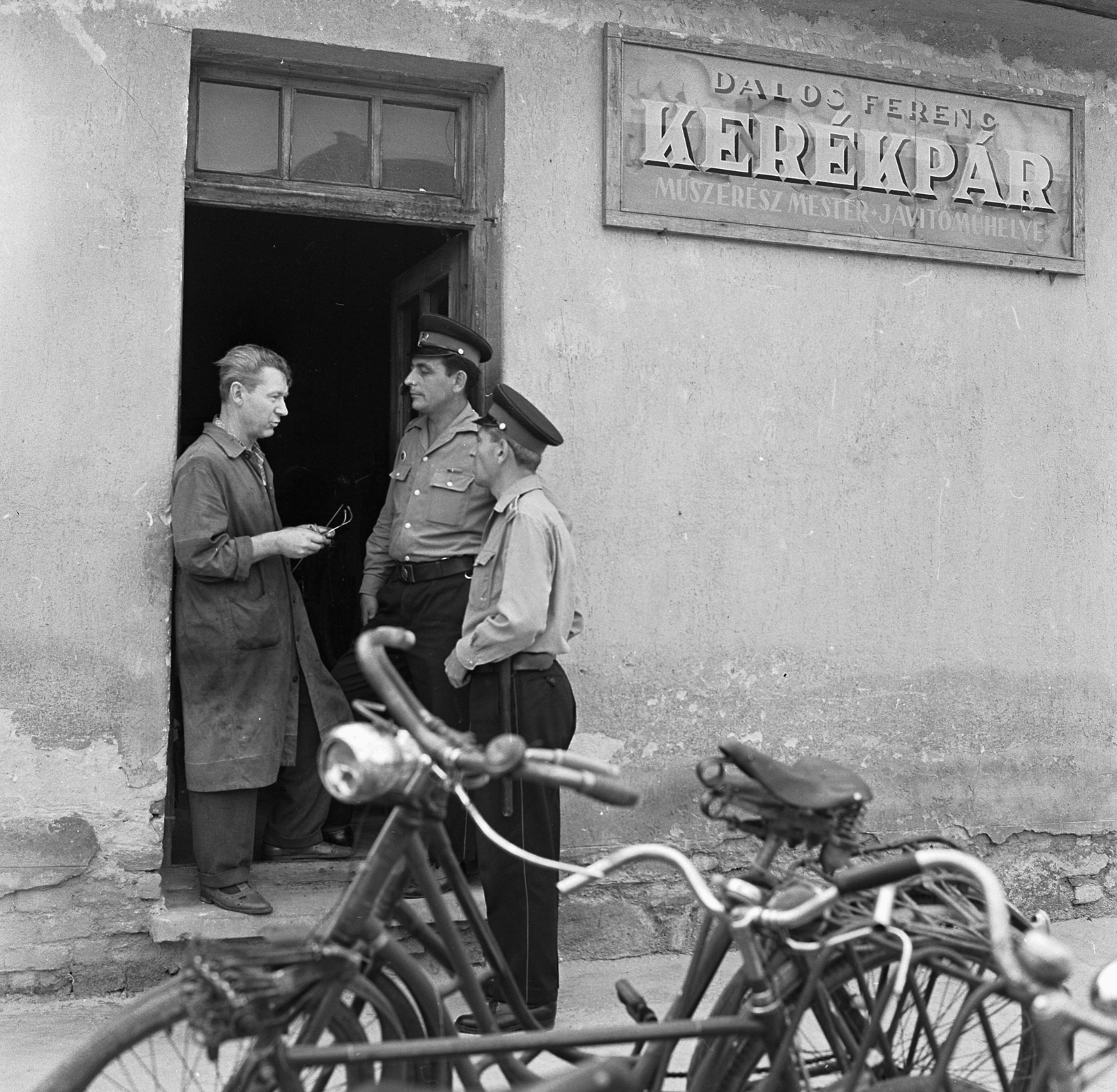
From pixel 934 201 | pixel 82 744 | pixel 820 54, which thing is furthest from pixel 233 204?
pixel 934 201

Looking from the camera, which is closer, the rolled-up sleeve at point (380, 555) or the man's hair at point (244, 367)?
the man's hair at point (244, 367)

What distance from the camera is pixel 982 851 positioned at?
5.74m

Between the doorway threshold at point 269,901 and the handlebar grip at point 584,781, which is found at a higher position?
the handlebar grip at point 584,781

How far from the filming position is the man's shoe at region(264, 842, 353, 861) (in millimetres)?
5426

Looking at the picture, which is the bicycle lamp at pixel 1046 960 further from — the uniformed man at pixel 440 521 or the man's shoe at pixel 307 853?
the man's shoe at pixel 307 853

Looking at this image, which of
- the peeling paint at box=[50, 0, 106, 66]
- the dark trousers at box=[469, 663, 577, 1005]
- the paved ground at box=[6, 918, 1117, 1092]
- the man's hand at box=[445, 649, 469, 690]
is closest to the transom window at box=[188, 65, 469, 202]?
the peeling paint at box=[50, 0, 106, 66]

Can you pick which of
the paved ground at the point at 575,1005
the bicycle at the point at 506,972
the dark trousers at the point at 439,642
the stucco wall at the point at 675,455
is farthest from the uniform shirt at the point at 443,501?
the bicycle at the point at 506,972

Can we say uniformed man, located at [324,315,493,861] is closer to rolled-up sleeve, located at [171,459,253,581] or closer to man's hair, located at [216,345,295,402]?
man's hair, located at [216,345,295,402]

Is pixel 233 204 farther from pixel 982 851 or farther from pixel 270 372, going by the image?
pixel 982 851

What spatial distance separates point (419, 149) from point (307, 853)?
2.70m

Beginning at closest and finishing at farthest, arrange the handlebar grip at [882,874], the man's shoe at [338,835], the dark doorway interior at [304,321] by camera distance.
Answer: the handlebar grip at [882,874], the man's shoe at [338,835], the dark doorway interior at [304,321]

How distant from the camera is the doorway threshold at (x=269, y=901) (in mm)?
4688

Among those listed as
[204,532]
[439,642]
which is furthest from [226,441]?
[439,642]

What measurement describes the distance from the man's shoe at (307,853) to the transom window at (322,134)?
248cm
